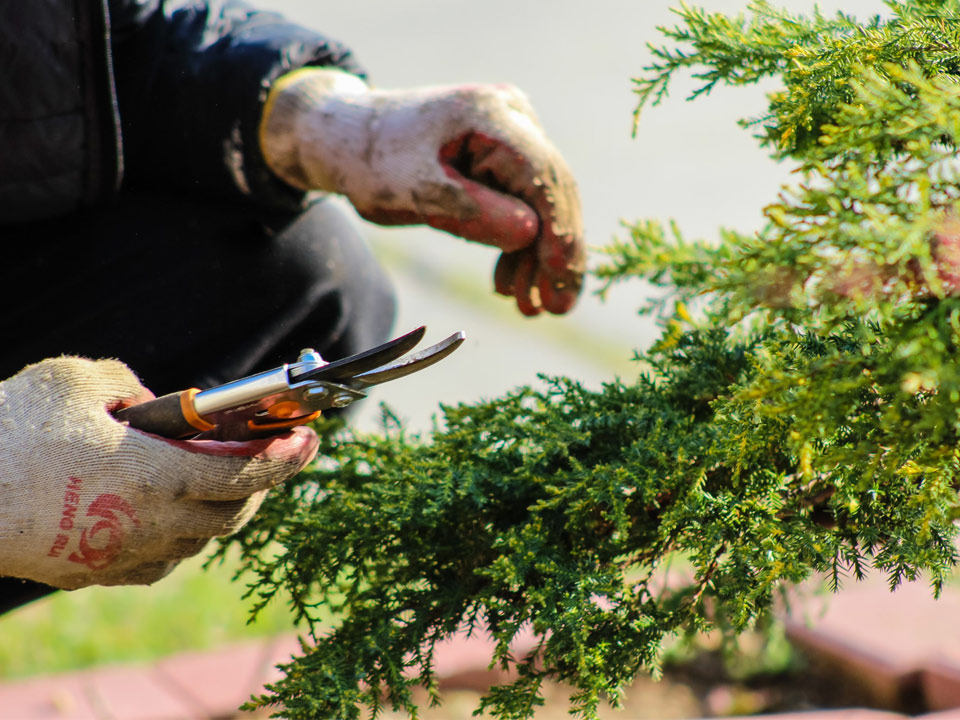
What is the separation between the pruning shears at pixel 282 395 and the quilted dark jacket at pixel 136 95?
0.60 meters

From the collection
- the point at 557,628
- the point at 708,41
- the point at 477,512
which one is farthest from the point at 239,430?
the point at 708,41

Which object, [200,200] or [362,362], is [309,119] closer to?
[200,200]

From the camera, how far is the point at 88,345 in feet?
4.33

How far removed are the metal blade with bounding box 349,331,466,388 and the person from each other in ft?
0.39

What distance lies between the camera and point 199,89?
1.39 meters

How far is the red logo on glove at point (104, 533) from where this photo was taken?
87 centimetres

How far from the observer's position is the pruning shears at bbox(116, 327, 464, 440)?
2.68ft

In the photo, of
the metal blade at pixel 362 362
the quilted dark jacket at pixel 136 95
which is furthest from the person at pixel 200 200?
the metal blade at pixel 362 362

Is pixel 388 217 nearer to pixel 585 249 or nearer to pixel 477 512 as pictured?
pixel 585 249

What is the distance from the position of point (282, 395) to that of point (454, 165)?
53 centimetres

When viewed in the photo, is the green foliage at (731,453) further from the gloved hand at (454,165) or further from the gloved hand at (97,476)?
the gloved hand at (454,165)

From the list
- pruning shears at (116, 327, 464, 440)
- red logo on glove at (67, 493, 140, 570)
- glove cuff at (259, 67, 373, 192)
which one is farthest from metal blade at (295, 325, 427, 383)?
glove cuff at (259, 67, 373, 192)

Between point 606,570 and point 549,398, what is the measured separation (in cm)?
23

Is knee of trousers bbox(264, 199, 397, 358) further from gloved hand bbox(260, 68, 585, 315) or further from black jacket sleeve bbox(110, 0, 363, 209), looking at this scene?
gloved hand bbox(260, 68, 585, 315)
